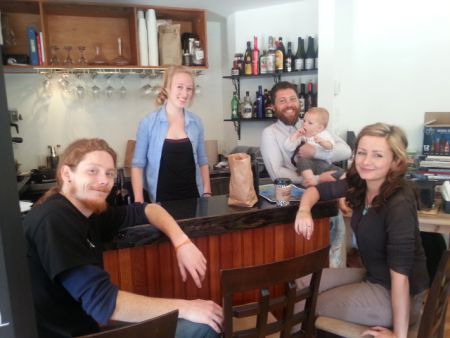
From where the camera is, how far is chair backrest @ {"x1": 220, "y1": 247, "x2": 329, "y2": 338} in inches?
44.6

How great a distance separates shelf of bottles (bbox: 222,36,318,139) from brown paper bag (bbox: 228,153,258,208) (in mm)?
2218

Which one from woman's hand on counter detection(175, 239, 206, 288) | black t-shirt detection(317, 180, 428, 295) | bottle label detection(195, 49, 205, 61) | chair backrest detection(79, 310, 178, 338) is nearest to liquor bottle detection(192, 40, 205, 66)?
bottle label detection(195, 49, 205, 61)

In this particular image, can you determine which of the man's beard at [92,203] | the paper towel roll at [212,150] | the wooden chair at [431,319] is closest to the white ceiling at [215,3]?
the paper towel roll at [212,150]

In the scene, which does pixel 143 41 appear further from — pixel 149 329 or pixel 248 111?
pixel 149 329

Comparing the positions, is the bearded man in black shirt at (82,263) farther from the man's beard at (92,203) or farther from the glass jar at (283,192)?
the glass jar at (283,192)

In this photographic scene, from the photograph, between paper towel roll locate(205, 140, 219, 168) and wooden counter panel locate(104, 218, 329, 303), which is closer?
wooden counter panel locate(104, 218, 329, 303)

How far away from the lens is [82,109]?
13.0ft

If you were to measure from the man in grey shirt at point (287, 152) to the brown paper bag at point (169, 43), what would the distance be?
1698 mm

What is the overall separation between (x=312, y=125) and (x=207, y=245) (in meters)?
1.07

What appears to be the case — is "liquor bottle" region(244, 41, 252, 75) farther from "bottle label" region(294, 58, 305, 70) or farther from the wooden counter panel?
the wooden counter panel

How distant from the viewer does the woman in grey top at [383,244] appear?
1.48 m

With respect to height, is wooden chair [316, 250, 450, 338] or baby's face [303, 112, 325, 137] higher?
baby's face [303, 112, 325, 137]

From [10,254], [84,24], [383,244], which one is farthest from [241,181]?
[84,24]

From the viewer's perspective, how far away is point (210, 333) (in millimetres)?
1318
